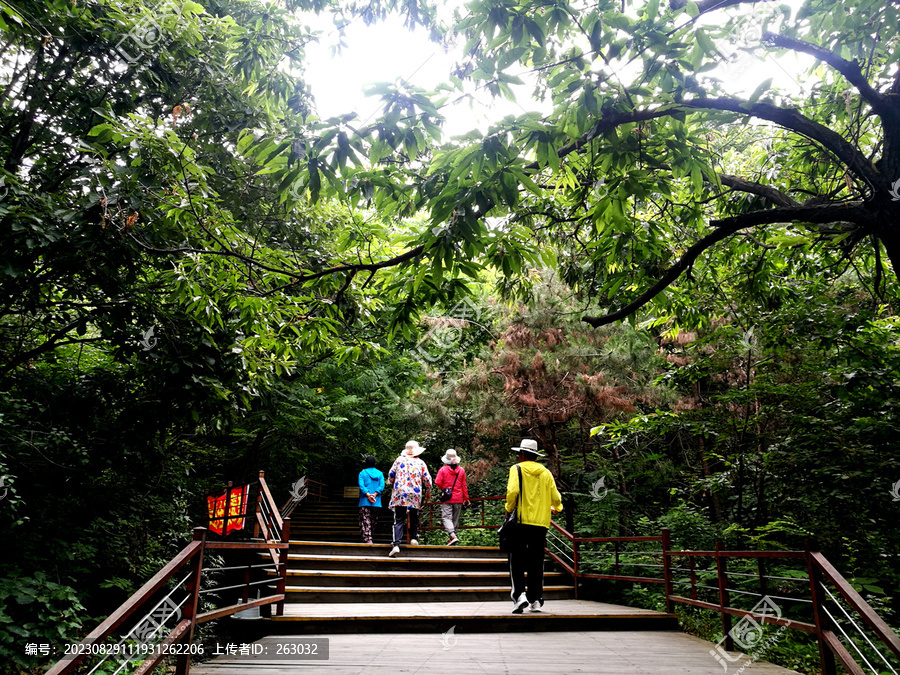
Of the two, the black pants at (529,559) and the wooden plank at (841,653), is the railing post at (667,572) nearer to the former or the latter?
the black pants at (529,559)

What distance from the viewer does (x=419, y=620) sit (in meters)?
5.77

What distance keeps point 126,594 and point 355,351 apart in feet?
16.4

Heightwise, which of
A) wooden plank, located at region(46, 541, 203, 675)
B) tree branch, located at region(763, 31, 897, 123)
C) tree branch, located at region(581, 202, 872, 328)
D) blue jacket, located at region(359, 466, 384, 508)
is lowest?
wooden plank, located at region(46, 541, 203, 675)

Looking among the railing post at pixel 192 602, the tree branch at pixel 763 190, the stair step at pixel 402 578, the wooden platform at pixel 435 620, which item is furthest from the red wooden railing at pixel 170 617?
the tree branch at pixel 763 190

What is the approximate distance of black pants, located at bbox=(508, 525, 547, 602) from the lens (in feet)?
19.4

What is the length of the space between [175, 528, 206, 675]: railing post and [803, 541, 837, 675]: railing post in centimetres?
416

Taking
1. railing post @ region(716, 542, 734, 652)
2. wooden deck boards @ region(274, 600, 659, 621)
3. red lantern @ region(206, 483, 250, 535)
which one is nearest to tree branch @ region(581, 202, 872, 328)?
railing post @ region(716, 542, 734, 652)

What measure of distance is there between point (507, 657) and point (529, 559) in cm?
140

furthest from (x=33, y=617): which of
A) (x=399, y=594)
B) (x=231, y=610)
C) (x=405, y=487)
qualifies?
(x=405, y=487)

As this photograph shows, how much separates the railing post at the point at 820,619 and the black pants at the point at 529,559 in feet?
8.43

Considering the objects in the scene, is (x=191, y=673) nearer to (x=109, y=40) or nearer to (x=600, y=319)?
(x=600, y=319)

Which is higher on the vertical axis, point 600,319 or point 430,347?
point 430,347

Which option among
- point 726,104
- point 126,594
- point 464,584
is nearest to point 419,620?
point 464,584

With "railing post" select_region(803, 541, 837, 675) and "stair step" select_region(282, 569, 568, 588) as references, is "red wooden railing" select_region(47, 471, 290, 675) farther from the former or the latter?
"railing post" select_region(803, 541, 837, 675)
